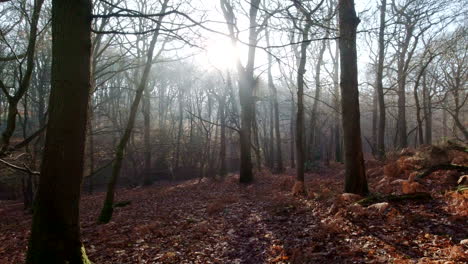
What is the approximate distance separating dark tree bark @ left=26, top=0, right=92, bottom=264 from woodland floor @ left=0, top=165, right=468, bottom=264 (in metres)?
2.33

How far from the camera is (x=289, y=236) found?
18.1 ft

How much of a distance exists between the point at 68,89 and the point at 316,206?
586 centimetres

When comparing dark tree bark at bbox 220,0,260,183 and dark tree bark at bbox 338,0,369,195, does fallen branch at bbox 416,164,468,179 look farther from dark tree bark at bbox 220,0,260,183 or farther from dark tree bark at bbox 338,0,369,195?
dark tree bark at bbox 220,0,260,183

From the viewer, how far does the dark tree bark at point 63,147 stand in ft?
10.2

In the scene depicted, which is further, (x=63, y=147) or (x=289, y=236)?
(x=289, y=236)

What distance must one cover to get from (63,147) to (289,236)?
3.92 metres

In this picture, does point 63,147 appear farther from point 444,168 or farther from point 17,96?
point 444,168

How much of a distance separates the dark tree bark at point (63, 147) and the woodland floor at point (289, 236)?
2.33 meters

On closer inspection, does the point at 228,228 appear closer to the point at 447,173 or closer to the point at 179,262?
the point at 179,262

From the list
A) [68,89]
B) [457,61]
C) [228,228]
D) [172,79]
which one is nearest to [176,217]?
[228,228]

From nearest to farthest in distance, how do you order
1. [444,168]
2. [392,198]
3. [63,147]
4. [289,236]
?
1. [63,147]
2. [289,236]
3. [392,198]
4. [444,168]

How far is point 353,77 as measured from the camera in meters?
6.91

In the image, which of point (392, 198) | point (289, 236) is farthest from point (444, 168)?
point (289, 236)

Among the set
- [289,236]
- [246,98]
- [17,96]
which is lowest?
[289,236]
